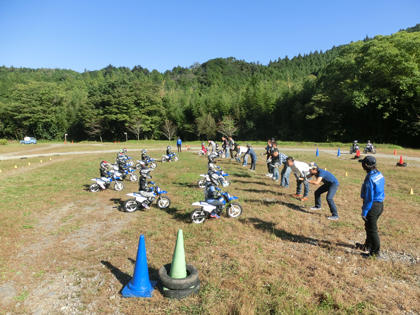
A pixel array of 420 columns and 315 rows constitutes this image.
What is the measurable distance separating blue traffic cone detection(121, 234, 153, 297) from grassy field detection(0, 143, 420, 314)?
0.41 feet

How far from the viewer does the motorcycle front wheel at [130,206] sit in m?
9.23

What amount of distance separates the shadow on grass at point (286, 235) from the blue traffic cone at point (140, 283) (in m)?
3.89

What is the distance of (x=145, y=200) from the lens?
9344 mm

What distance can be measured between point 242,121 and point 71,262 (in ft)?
193

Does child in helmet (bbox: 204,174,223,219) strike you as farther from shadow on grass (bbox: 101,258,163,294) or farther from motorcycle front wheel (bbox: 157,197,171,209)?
shadow on grass (bbox: 101,258,163,294)

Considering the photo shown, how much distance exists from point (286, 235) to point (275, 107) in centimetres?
5611

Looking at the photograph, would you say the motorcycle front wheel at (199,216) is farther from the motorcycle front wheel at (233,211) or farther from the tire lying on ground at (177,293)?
the tire lying on ground at (177,293)

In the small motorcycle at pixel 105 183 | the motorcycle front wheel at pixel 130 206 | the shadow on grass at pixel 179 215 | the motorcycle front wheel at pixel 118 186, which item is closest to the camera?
the shadow on grass at pixel 179 215

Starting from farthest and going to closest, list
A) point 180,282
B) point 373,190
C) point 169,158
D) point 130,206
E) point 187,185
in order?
point 169,158, point 187,185, point 130,206, point 373,190, point 180,282

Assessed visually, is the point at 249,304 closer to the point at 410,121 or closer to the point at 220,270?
the point at 220,270

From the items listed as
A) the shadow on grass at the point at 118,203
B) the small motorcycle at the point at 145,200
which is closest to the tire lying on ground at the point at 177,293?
the small motorcycle at the point at 145,200

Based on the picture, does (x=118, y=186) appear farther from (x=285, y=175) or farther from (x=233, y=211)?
(x=285, y=175)

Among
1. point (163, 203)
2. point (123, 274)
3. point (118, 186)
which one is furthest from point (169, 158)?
point (123, 274)

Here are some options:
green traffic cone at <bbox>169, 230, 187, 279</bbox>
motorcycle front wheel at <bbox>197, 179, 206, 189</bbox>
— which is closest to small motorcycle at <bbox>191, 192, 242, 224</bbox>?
green traffic cone at <bbox>169, 230, 187, 279</bbox>
